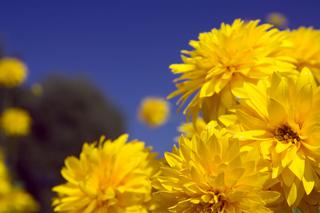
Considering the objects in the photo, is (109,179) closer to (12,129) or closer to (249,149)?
(249,149)

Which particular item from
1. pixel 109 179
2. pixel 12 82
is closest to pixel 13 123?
pixel 12 82

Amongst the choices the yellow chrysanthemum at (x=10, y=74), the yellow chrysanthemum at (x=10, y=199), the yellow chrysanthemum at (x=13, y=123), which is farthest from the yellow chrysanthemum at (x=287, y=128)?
the yellow chrysanthemum at (x=13, y=123)

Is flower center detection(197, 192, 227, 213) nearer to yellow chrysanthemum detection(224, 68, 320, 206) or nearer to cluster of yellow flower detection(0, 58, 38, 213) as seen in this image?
yellow chrysanthemum detection(224, 68, 320, 206)

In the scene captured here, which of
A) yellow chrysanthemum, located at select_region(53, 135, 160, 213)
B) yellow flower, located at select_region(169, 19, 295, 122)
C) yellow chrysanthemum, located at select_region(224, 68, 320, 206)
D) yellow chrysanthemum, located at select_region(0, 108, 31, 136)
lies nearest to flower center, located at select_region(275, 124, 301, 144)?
yellow chrysanthemum, located at select_region(224, 68, 320, 206)

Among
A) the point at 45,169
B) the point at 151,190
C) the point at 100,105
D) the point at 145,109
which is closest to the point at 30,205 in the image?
the point at 145,109

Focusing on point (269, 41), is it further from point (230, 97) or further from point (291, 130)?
point (291, 130)

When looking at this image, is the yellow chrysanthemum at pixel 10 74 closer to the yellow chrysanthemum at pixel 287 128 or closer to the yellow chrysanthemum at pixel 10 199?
the yellow chrysanthemum at pixel 10 199
